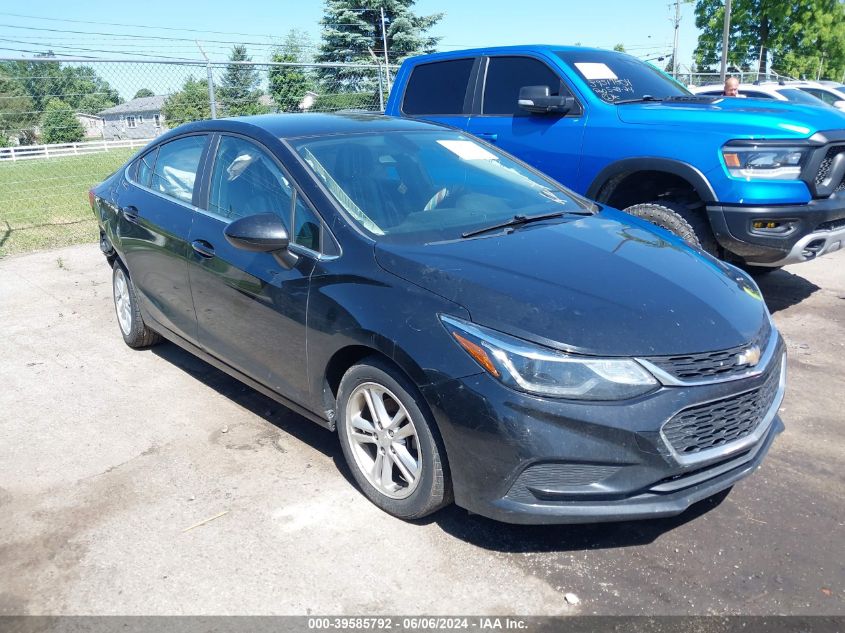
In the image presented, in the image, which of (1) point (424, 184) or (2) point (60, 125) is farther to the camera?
(2) point (60, 125)

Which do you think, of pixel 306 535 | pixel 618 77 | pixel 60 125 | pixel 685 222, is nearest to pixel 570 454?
pixel 306 535

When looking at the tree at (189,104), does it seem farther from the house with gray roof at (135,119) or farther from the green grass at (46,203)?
the green grass at (46,203)

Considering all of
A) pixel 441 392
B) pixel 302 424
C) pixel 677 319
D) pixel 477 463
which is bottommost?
pixel 302 424

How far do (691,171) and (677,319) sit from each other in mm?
2806

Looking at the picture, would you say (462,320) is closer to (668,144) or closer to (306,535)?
(306,535)

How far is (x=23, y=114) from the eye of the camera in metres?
10.6

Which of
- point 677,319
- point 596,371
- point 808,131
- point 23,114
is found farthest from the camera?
point 23,114

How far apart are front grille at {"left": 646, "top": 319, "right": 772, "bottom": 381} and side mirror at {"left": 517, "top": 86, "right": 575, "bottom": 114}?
3.49m

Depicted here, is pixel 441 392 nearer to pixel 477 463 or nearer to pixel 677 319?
pixel 477 463

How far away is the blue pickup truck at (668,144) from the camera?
5043 mm

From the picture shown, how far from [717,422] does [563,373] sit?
0.64 m

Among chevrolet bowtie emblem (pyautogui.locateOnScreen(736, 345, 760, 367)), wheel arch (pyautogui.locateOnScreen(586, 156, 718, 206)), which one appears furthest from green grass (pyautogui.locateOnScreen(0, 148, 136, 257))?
chevrolet bowtie emblem (pyautogui.locateOnScreen(736, 345, 760, 367))

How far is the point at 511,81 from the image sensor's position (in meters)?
6.44

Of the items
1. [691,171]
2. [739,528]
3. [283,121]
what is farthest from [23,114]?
[739,528]
